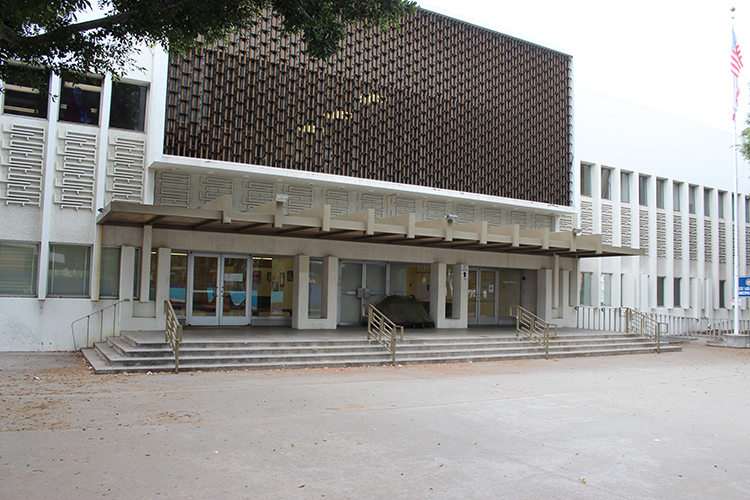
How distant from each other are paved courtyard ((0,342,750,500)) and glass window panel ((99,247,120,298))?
3.34 metres

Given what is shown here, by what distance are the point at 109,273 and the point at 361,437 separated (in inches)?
412

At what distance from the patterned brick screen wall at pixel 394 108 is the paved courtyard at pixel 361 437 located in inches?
285

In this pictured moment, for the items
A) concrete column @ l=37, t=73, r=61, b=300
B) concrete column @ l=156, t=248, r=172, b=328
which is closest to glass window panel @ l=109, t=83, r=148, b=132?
concrete column @ l=37, t=73, r=61, b=300

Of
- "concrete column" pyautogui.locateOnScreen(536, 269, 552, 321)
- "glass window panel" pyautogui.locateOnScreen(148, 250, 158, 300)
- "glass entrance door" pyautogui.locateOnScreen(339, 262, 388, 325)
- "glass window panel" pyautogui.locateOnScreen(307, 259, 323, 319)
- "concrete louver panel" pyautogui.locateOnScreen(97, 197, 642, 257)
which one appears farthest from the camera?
"concrete column" pyautogui.locateOnScreen(536, 269, 552, 321)

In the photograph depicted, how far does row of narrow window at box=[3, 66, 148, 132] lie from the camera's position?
1388 centimetres

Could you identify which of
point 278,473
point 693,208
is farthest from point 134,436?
point 693,208

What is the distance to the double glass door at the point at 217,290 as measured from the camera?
16.2 metres

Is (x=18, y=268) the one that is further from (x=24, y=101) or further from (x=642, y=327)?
(x=642, y=327)

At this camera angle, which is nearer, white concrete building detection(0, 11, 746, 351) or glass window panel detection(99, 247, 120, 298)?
white concrete building detection(0, 11, 746, 351)

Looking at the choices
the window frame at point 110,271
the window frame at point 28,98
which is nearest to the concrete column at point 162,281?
the window frame at point 110,271

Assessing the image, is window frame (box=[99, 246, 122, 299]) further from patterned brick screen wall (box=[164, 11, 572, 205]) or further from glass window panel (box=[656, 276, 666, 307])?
glass window panel (box=[656, 276, 666, 307])

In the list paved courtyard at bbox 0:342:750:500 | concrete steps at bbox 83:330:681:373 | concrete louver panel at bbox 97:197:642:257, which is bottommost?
paved courtyard at bbox 0:342:750:500

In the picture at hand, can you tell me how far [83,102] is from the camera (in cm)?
1457

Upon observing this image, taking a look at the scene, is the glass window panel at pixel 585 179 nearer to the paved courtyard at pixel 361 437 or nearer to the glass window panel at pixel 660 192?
the glass window panel at pixel 660 192
